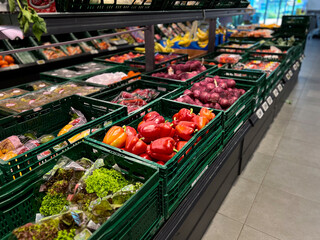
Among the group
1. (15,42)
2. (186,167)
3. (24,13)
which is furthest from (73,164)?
(15,42)

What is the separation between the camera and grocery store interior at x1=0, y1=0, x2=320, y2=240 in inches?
47.3

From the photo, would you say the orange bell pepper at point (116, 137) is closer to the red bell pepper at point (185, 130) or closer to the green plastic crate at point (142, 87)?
the red bell pepper at point (185, 130)

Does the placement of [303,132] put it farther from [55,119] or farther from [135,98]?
[55,119]

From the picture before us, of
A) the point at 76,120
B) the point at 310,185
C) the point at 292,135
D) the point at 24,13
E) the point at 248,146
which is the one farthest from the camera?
the point at 292,135

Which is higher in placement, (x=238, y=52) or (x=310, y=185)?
(x=238, y=52)

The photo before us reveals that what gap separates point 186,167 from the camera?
5.09ft

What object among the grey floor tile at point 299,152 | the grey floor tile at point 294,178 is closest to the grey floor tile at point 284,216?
the grey floor tile at point 294,178

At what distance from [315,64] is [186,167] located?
350 inches

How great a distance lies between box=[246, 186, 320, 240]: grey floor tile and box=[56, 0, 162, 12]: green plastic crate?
2.13 m

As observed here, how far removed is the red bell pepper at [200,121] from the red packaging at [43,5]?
114 cm

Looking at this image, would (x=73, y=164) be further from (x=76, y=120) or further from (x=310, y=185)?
(x=310, y=185)

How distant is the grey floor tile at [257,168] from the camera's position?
294 cm

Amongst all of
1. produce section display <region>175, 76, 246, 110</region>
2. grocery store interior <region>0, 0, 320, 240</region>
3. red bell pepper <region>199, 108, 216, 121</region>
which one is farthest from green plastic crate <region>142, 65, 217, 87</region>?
red bell pepper <region>199, 108, 216, 121</region>

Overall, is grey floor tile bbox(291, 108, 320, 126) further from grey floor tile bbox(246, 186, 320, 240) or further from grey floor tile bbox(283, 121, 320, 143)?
grey floor tile bbox(246, 186, 320, 240)
